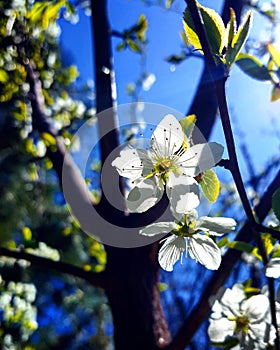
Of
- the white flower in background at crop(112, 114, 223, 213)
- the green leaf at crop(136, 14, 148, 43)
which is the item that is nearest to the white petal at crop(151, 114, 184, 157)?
the white flower in background at crop(112, 114, 223, 213)

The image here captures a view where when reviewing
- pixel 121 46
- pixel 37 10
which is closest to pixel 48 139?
pixel 37 10

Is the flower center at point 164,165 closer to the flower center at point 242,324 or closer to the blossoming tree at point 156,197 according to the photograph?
the blossoming tree at point 156,197

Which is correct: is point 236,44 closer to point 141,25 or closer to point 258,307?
point 258,307

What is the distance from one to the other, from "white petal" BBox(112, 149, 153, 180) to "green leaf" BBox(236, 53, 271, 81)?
0.18 metres

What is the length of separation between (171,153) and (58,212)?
2.88 metres

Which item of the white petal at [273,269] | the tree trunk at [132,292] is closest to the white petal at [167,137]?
the white petal at [273,269]

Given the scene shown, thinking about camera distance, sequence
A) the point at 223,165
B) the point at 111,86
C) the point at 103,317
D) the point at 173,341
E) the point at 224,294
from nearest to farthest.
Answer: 1. the point at 223,165
2. the point at 224,294
3. the point at 173,341
4. the point at 111,86
5. the point at 103,317

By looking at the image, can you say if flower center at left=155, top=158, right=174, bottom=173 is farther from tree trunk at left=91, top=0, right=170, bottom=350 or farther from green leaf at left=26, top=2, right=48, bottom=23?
green leaf at left=26, top=2, right=48, bottom=23

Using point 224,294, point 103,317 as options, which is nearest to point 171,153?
point 224,294

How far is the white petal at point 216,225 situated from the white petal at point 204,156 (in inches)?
1.6

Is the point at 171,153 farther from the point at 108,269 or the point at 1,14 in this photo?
the point at 1,14

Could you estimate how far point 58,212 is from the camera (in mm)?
3131

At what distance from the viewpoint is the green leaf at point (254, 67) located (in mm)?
439

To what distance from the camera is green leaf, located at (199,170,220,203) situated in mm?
301
